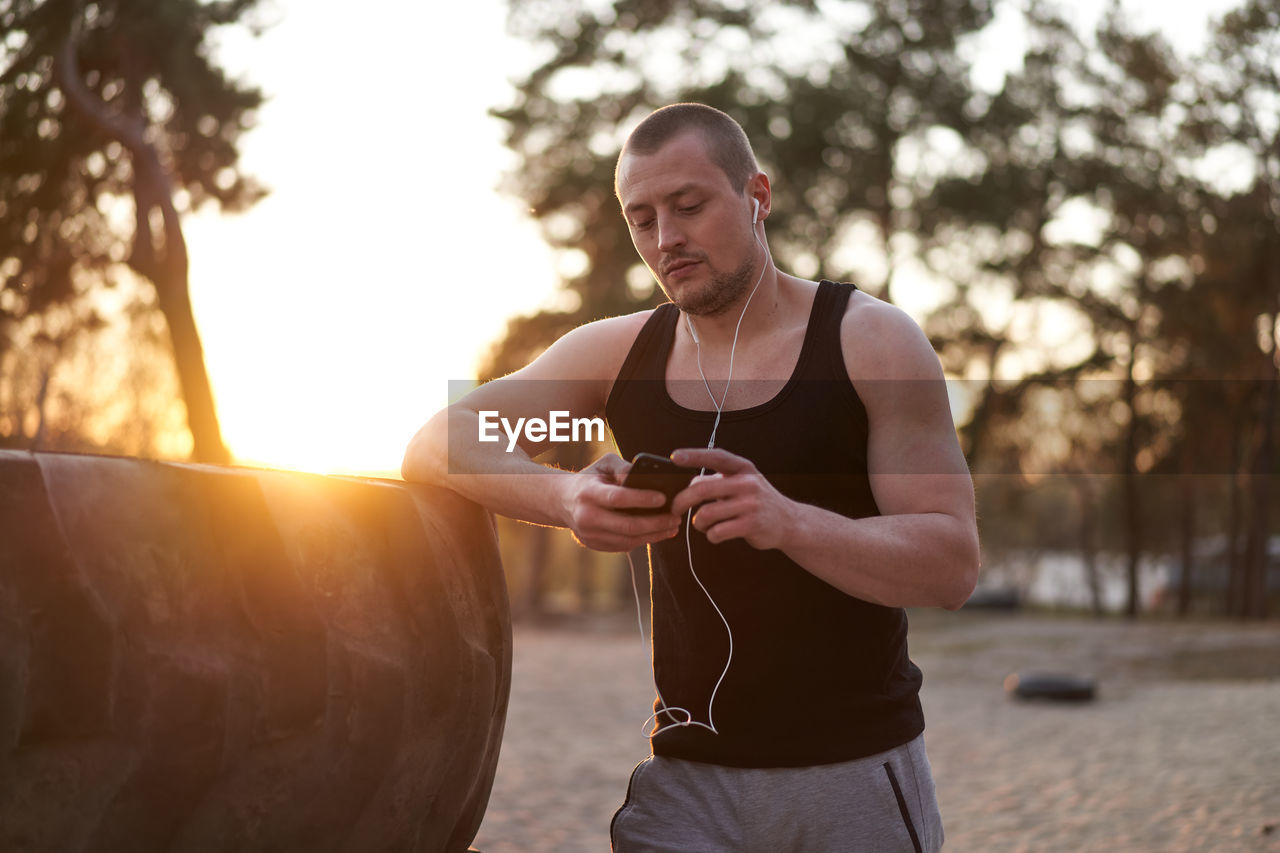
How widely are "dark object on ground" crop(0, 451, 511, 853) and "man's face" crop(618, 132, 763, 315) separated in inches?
26.8

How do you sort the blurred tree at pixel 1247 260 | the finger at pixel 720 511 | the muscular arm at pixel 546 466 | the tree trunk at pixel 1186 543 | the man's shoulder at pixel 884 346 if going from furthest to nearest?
the tree trunk at pixel 1186 543
the blurred tree at pixel 1247 260
the man's shoulder at pixel 884 346
the muscular arm at pixel 546 466
the finger at pixel 720 511

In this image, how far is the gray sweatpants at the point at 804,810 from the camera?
212 cm

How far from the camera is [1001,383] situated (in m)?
22.1

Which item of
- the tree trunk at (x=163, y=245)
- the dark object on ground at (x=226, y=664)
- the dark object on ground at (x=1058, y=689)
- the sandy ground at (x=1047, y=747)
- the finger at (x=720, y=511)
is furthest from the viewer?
the tree trunk at (x=163, y=245)

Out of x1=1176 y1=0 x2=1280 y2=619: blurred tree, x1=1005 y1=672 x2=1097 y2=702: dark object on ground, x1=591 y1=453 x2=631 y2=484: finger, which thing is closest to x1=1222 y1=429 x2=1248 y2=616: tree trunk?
x1=1176 y1=0 x2=1280 y2=619: blurred tree

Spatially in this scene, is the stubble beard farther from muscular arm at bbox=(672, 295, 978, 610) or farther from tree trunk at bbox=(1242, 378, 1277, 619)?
tree trunk at bbox=(1242, 378, 1277, 619)

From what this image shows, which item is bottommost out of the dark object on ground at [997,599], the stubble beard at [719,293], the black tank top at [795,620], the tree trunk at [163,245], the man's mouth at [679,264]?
the dark object on ground at [997,599]

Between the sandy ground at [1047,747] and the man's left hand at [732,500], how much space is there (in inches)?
158

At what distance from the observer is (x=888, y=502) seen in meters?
2.05

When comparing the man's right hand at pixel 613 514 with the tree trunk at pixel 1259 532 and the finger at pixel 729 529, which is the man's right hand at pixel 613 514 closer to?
the finger at pixel 729 529

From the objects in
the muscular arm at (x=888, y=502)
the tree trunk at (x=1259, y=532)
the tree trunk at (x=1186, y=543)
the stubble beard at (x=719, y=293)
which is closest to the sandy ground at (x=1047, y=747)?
the muscular arm at (x=888, y=502)

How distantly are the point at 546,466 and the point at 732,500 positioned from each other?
1.76 ft

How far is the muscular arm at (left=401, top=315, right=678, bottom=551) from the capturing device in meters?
1.79

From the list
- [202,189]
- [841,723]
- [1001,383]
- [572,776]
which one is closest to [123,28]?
[202,189]
